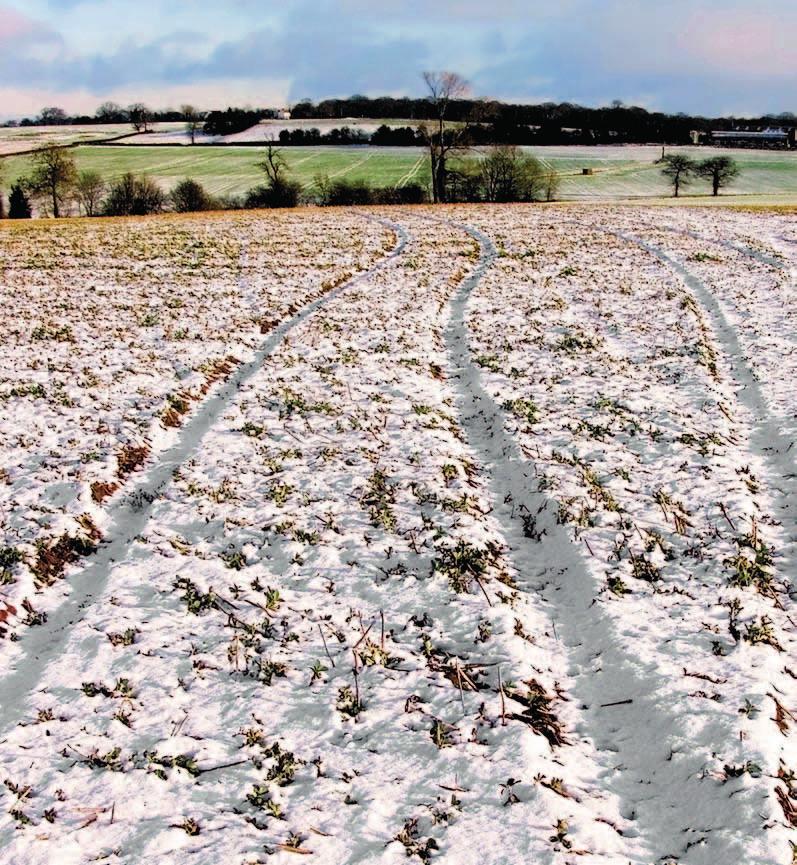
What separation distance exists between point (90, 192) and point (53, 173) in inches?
475

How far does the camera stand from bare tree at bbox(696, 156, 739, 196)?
342 ft

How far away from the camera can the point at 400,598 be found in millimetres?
7723

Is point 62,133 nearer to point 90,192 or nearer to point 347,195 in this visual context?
point 90,192

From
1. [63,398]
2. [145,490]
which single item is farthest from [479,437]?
[63,398]

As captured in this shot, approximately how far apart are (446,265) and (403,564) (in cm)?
2127

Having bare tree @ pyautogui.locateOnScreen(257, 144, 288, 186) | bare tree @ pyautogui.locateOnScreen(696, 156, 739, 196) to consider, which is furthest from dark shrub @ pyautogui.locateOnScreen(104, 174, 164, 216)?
bare tree @ pyautogui.locateOnScreen(696, 156, 739, 196)

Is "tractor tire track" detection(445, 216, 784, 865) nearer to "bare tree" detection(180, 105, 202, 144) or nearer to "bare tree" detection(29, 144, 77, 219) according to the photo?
"bare tree" detection(29, 144, 77, 219)

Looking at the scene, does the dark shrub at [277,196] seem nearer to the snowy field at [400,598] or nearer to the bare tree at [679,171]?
the bare tree at [679,171]

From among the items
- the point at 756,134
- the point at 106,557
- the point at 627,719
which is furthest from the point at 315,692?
the point at 756,134

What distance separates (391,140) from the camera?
14175 centimetres

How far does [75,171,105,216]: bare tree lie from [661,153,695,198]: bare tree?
8770cm

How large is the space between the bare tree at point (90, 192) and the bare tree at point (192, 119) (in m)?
59.9

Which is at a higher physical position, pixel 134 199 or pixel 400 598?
pixel 134 199

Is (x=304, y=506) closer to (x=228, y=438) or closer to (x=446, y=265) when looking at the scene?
(x=228, y=438)
